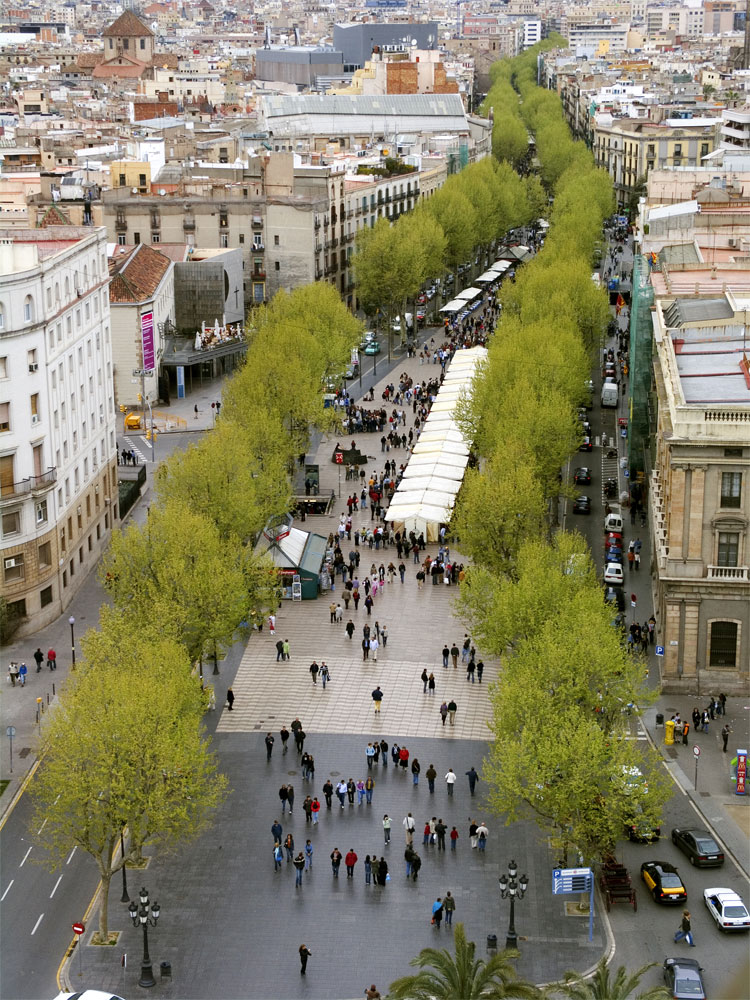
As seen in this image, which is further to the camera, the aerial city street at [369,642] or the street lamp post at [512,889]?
the aerial city street at [369,642]

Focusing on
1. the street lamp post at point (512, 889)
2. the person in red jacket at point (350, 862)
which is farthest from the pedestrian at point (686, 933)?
the person in red jacket at point (350, 862)

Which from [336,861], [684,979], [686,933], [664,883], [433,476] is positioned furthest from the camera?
[433,476]

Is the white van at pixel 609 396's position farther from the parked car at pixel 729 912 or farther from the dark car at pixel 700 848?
the parked car at pixel 729 912

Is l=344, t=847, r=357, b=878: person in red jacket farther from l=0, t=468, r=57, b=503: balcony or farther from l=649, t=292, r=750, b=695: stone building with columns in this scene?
l=0, t=468, r=57, b=503: balcony

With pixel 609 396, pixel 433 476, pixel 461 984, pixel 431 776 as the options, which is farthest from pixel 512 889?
pixel 609 396

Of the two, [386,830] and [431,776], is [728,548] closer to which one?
[431,776]

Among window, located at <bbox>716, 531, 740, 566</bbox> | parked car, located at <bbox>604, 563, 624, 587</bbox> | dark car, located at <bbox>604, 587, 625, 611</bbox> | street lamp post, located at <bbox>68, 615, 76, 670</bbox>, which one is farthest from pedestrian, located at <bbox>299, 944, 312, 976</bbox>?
parked car, located at <bbox>604, 563, 624, 587</bbox>

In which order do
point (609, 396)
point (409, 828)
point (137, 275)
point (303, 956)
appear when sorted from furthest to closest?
point (609, 396)
point (137, 275)
point (409, 828)
point (303, 956)
